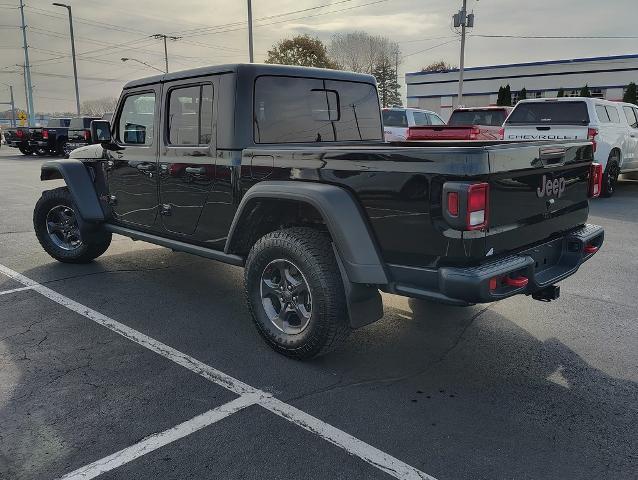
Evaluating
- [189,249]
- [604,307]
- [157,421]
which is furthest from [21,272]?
[604,307]

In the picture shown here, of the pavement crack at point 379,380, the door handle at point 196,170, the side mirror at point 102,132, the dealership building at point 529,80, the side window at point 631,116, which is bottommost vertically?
the pavement crack at point 379,380

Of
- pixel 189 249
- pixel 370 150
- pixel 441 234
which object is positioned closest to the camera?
pixel 441 234

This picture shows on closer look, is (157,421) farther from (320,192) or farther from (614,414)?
(614,414)

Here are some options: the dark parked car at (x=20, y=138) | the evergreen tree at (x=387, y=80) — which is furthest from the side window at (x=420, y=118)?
the evergreen tree at (x=387, y=80)

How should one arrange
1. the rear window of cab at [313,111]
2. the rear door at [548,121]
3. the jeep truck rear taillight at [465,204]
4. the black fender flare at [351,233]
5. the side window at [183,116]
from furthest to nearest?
the rear door at [548,121]
the side window at [183,116]
the rear window of cab at [313,111]
the black fender flare at [351,233]
the jeep truck rear taillight at [465,204]

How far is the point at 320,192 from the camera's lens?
3314mm

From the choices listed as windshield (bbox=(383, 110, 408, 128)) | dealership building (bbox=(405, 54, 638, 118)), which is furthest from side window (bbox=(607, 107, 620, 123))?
dealership building (bbox=(405, 54, 638, 118))

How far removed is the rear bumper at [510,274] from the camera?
2900 millimetres

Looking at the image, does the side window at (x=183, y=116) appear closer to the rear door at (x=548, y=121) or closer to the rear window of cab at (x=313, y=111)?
the rear window of cab at (x=313, y=111)

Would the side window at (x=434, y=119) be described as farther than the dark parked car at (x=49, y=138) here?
No

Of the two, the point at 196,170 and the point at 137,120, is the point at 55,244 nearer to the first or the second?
the point at 137,120

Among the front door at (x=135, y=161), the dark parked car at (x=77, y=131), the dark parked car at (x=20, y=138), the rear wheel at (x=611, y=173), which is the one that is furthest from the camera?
the dark parked car at (x=20, y=138)

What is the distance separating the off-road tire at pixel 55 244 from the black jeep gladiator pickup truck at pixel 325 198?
0.73 metres

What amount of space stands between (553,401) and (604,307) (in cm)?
195
